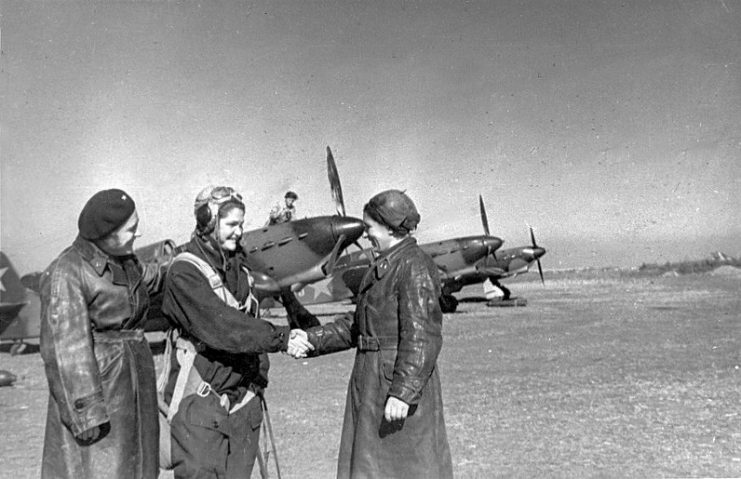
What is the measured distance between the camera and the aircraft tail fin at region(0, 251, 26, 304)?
14398 mm

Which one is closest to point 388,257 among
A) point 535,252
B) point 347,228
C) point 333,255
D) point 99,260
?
point 99,260

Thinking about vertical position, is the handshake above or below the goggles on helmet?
below

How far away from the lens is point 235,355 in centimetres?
330

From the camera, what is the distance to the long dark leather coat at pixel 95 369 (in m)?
2.86

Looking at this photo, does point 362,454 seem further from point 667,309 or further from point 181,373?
point 667,309

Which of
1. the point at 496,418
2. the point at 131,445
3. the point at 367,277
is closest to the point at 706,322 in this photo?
the point at 496,418

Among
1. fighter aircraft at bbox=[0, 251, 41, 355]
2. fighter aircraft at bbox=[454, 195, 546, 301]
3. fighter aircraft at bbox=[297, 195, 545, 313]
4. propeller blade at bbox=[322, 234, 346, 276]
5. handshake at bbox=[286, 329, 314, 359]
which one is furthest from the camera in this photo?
fighter aircraft at bbox=[454, 195, 546, 301]

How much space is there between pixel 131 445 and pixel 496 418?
451 cm

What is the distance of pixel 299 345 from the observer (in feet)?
11.9

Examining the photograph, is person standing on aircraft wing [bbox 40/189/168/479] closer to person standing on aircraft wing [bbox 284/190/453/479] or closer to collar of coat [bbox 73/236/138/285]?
collar of coat [bbox 73/236/138/285]

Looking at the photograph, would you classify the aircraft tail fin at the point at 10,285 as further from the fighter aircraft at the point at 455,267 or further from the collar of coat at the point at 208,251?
the collar of coat at the point at 208,251

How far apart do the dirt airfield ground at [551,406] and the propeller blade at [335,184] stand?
14.0ft

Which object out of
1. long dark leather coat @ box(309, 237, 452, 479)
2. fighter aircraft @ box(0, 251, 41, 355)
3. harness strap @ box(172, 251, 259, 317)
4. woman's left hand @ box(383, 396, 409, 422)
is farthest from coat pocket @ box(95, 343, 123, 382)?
fighter aircraft @ box(0, 251, 41, 355)

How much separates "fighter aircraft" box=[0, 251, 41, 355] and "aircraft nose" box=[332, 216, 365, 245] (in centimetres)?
663
